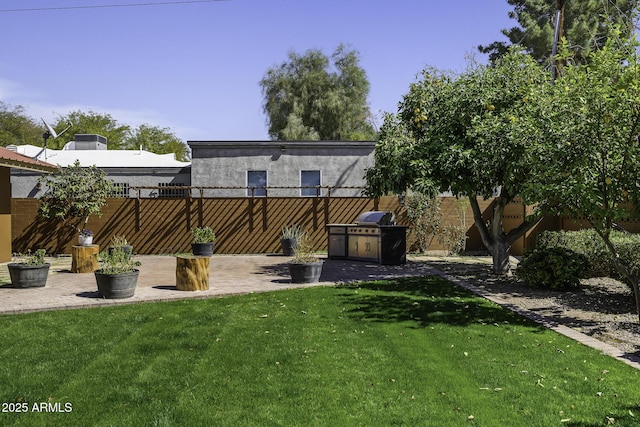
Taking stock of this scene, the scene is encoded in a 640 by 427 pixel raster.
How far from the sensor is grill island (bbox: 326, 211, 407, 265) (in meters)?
13.1

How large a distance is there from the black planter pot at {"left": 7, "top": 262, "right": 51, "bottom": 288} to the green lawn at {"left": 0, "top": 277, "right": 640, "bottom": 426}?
2358 millimetres

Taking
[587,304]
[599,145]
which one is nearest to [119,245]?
[599,145]

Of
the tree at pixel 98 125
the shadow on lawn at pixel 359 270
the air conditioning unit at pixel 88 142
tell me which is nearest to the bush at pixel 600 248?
the shadow on lawn at pixel 359 270

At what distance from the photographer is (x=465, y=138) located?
33.1 ft

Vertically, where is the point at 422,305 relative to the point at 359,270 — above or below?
below

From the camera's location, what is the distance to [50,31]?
44.5ft

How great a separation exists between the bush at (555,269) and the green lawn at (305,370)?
232cm

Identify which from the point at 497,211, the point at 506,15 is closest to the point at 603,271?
the point at 497,211

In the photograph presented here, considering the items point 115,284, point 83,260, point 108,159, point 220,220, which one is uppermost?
point 108,159

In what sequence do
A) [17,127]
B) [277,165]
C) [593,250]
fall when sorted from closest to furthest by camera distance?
[593,250] → [277,165] → [17,127]

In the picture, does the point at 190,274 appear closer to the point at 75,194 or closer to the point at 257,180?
the point at 75,194

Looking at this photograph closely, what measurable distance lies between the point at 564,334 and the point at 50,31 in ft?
48.0

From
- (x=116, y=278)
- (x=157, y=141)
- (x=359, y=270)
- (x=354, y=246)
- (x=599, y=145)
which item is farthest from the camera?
(x=157, y=141)

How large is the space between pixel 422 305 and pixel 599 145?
340 centimetres
